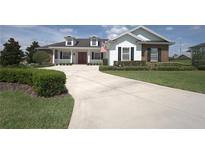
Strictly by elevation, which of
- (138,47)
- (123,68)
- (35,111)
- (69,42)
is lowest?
(35,111)

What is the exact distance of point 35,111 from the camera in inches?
253

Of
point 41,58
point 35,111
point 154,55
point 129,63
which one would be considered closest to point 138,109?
point 35,111

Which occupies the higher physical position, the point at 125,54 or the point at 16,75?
the point at 125,54

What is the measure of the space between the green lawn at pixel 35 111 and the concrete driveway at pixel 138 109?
32cm

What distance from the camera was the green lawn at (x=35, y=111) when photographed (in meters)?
5.24

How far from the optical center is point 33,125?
5.15 meters

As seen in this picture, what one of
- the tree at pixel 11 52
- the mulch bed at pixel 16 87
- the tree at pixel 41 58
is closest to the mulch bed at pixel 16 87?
the mulch bed at pixel 16 87

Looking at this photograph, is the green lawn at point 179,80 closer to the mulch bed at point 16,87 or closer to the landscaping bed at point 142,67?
the landscaping bed at point 142,67

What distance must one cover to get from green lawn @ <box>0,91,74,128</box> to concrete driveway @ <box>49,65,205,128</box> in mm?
323

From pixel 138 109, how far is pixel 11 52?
24.2m

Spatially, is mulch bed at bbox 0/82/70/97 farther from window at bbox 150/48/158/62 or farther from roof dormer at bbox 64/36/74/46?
roof dormer at bbox 64/36/74/46

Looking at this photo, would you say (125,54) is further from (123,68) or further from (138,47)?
(123,68)

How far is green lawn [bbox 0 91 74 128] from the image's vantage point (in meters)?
5.24

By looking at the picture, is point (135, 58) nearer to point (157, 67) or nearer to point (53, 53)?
point (157, 67)
